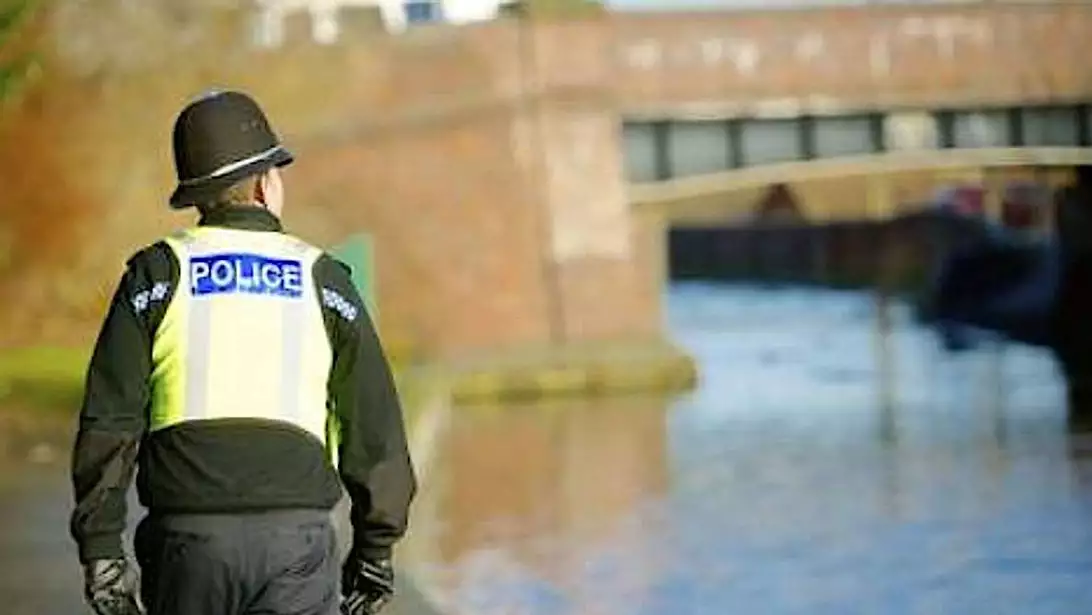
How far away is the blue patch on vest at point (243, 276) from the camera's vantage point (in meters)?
5.44

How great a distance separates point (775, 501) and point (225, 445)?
17.4m

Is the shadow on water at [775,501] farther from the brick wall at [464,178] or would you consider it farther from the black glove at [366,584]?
the black glove at [366,584]

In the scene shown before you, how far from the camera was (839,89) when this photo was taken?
1679 inches

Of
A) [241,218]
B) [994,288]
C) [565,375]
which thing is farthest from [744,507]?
[994,288]

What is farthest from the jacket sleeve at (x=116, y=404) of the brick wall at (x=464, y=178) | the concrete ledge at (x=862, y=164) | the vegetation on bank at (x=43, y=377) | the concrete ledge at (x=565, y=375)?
the concrete ledge at (x=862, y=164)

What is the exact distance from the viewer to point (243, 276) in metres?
5.46

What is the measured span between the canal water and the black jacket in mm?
6617

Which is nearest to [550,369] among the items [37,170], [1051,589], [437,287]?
[437,287]

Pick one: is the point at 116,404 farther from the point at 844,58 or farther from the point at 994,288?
the point at 994,288

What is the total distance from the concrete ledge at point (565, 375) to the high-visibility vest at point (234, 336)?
28.8 meters

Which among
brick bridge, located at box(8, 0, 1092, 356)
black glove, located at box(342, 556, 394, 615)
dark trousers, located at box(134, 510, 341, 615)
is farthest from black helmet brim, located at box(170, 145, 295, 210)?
brick bridge, located at box(8, 0, 1092, 356)

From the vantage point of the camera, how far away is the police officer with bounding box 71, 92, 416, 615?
5.40 m

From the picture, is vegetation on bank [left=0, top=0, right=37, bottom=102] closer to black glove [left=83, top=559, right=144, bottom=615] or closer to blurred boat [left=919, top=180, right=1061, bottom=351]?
black glove [left=83, top=559, right=144, bottom=615]

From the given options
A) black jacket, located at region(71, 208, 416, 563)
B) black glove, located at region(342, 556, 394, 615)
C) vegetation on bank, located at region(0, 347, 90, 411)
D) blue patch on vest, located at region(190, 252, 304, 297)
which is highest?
blue patch on vest, located at region(190, 252, 304, 297)
